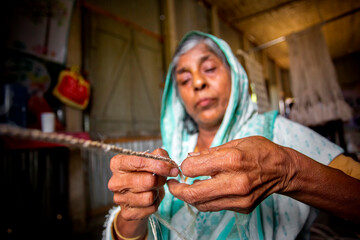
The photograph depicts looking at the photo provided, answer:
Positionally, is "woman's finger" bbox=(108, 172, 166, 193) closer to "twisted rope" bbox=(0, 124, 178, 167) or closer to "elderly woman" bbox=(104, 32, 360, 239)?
"elderly woman" bbox=(104, 32, 360, 239)

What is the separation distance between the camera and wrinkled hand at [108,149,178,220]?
2.02 feet

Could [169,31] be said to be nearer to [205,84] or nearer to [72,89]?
[72,89]

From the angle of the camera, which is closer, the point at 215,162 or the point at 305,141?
the point at 215,162

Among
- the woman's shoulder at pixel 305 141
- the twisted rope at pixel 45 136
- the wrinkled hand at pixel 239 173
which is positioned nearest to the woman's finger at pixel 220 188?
the wrinkled hand at pixel 239 173

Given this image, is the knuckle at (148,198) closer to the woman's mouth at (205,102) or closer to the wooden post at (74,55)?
the woman's mouth at (205,102)

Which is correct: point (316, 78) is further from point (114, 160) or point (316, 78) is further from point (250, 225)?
point (114, 160)

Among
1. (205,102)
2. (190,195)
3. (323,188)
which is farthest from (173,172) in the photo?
(205,102)

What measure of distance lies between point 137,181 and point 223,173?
32cm

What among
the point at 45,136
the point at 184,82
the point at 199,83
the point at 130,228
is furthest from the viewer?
the point at 184,82

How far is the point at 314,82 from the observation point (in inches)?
149

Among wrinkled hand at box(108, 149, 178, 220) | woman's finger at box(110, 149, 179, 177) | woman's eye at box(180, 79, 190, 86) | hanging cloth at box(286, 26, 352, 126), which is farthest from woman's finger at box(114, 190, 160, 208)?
hanging cloth at box(286, 26, 352, 126)

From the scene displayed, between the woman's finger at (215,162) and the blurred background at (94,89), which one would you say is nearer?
the woman's finger at (215,162)

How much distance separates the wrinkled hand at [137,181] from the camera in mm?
615

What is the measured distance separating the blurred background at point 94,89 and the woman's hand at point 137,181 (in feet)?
0.68
